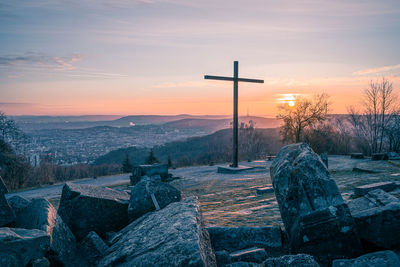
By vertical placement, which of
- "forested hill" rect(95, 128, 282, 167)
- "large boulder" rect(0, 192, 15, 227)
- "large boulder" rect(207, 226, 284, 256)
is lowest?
"forested hill" rect(95, 128, 282, 167)

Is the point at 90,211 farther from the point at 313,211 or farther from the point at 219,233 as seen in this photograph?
the point at 313,211

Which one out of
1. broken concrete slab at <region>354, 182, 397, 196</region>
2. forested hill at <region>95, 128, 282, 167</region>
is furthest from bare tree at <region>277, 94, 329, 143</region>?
broken concrete slab at <region>354, 182, 397, 196</region>

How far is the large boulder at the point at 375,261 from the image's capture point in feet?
8.13

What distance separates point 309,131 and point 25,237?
32.2 meters

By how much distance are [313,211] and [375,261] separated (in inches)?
32.4

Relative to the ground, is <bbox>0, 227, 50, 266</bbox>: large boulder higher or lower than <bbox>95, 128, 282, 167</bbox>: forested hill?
higher

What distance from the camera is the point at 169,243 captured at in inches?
100.0

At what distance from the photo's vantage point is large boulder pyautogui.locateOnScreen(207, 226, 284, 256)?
3.83 metres

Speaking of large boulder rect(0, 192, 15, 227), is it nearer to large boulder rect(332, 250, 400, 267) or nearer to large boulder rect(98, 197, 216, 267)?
large boulder rect(98, 197, 216, 267)

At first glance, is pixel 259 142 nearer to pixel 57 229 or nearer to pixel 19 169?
pixel 19 169

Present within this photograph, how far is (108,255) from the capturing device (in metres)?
3.11

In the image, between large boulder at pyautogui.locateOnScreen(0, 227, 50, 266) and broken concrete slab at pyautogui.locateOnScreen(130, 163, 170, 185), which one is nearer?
large boulder at pyautogui.locateOnScreen(0, 227, 50, 266)

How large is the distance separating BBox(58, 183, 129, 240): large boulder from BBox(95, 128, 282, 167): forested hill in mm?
32695

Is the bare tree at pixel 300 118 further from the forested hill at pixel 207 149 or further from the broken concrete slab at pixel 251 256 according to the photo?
the broken concrete slab at pixel 251 256
